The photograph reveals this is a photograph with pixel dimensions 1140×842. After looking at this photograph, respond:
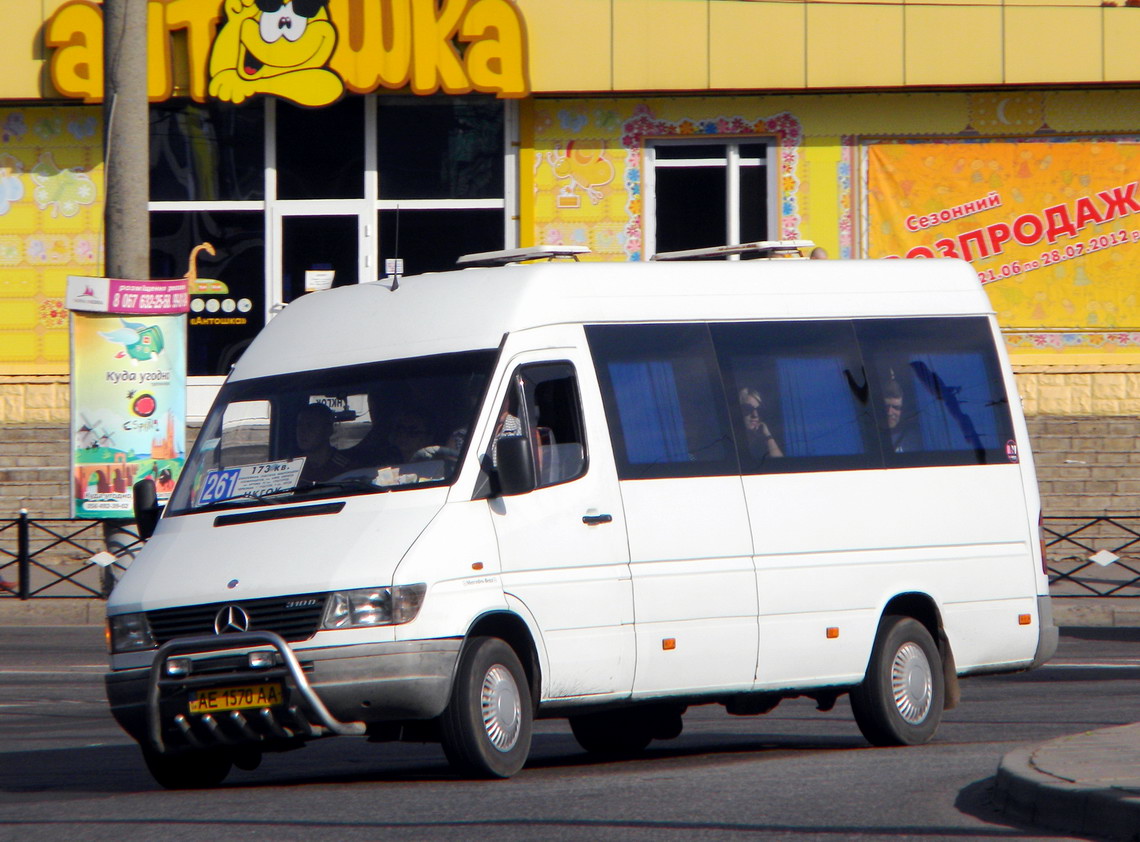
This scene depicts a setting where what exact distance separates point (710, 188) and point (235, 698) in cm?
1765

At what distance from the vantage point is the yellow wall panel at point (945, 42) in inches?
942

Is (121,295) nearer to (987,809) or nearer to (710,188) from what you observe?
(987,809)

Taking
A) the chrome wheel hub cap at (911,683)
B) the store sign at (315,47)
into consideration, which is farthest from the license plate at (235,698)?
the store sign at (315,47)

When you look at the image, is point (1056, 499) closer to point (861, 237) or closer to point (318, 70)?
point (861, 237)

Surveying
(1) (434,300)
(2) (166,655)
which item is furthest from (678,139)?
(2) (166,655)

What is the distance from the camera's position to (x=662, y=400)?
952 centimetres

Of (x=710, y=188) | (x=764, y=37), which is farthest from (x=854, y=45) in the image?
(x=710, y=188)

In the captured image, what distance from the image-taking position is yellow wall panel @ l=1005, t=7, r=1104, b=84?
78.0 ft

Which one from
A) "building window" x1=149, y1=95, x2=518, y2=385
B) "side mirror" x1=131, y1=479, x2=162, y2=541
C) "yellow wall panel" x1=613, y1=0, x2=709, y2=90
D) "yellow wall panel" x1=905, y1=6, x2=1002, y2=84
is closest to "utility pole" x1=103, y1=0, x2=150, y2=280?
"side mirror" x1=131, y1=479, x2=162, y2=541

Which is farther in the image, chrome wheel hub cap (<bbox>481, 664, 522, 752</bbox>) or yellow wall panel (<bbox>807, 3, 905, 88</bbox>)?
yellow wall panel (<bbox>807, 3, 905, 88</bbox>)

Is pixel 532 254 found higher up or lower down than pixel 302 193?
lower down

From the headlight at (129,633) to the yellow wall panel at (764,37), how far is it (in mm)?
16775

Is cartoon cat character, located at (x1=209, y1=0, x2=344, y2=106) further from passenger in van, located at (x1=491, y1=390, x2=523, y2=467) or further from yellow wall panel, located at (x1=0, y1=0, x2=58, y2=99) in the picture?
passenger in van, located at (x1=491, y1=390, x2=523, y2=467)

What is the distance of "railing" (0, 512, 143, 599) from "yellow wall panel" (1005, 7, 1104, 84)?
1238cm
